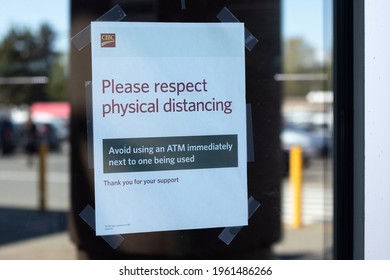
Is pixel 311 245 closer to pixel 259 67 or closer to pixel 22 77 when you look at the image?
pixel 259 67

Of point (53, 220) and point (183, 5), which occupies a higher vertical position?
point (183, 5)

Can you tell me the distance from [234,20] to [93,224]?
107 cm

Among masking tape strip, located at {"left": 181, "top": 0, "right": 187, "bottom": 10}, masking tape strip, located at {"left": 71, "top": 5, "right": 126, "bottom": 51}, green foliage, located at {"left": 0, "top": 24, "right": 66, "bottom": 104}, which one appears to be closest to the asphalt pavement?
masking tape strip, located at {"left": 71, "top": 5, "right": 126, "bottom": 51}

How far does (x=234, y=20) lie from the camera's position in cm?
261

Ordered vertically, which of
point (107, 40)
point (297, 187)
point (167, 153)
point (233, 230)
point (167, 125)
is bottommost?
point (297, 187)

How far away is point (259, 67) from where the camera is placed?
108 inches

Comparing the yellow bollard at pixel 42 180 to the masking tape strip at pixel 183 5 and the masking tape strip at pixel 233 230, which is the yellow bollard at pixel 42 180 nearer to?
the masking tape strip at pixel 233 230

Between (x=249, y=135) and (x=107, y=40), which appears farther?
(x=249, y=135)

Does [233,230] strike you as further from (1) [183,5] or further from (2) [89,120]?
(1) [183,5]

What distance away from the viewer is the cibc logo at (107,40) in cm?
250

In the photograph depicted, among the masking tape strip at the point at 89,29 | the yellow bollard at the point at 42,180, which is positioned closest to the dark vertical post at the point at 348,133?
the masking tape strip at the point at 89,29

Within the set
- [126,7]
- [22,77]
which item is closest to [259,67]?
[126,7]

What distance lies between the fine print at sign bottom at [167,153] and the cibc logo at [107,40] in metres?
0.40

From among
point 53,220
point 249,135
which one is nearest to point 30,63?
point 53,220
